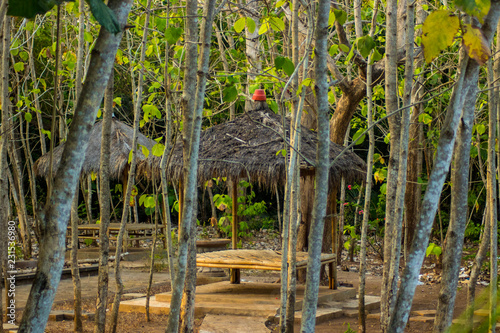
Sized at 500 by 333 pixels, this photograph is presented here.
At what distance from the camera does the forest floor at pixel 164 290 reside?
4789 millimetres

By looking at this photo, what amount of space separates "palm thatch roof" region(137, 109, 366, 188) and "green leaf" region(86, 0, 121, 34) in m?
4.84

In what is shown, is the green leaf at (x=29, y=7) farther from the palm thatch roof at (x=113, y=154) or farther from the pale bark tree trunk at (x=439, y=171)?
the palm thatch roof at (x=113, y=154)

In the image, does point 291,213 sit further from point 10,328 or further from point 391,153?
point 10,328

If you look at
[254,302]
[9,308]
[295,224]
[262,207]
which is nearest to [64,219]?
[295,224]

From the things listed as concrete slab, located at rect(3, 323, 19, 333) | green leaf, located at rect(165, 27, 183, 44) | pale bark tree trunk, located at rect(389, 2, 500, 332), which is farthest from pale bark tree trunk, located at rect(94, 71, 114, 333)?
pale bark tree trunk, located at rect(389, 2, 500, 332)

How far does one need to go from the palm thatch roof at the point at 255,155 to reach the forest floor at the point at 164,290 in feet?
5.09

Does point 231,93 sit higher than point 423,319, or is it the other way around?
point 231,93

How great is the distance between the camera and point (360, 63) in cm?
538

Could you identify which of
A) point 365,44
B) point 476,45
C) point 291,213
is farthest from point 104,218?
point 476,45

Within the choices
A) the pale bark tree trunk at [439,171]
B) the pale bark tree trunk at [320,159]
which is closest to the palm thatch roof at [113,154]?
the pale bark tree trunk at [320,159]

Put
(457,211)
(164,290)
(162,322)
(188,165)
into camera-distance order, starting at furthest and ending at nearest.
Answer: (164,290)
(162,322)
(188,165)
(457,211)

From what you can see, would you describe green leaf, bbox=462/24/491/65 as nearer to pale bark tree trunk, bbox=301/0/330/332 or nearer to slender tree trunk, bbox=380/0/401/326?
pale bark tree trunk, bbox=301/0/330/332

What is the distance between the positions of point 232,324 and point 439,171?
3.31m

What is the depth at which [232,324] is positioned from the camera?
4801 mm
